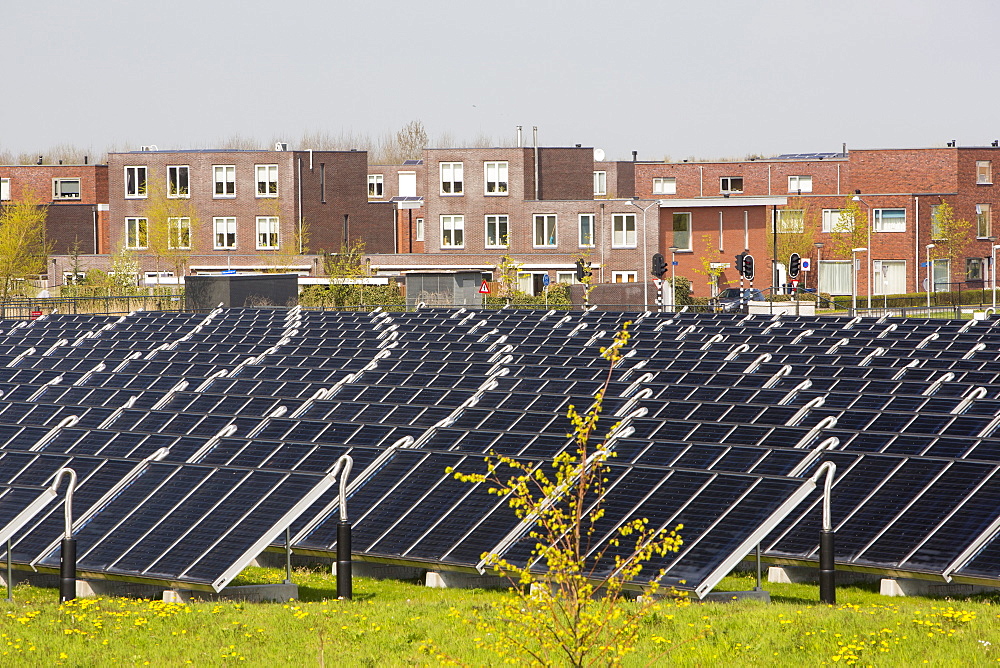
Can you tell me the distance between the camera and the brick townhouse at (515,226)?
81875 mm

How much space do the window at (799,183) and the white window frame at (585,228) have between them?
122 ft

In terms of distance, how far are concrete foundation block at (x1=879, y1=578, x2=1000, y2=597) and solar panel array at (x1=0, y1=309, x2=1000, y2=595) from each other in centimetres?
48

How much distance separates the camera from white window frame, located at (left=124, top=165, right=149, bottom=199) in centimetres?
8775

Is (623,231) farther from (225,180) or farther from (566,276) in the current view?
(225,180)

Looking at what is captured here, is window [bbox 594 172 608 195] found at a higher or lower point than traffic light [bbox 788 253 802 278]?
higher

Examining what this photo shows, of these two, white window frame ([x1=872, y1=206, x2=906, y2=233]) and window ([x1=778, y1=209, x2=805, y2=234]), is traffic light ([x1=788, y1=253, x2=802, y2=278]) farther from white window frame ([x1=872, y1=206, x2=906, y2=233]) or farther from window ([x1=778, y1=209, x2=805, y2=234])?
white window frame ([x1=872, y1=206, x2=906, y2=233])

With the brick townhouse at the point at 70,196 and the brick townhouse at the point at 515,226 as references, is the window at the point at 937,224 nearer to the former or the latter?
the brick townhouse at the point at 515,226

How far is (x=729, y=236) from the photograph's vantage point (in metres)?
86.8

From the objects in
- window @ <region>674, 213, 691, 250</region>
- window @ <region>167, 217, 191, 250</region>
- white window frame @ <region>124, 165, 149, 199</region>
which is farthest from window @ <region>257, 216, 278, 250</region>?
window @ <region>674, 213, 691, 250</region>

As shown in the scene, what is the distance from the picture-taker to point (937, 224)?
298 ft

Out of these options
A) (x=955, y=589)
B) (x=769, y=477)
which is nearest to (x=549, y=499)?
(x=769, y=477)

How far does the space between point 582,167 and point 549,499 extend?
8186 cm

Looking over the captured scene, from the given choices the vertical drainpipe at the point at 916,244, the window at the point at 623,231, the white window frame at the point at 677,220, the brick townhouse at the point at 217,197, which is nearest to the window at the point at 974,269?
the vertical drainpipe at the point at 916,244

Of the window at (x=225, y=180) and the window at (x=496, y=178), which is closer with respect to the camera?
the window at (x=496, y=178)
